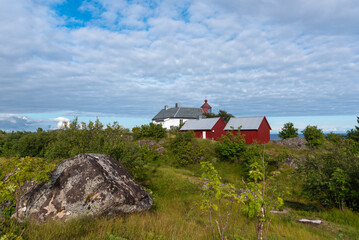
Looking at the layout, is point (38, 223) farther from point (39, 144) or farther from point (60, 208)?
point (39, 144)

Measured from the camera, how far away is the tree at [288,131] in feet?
127

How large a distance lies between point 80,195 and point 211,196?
4301 millimetres

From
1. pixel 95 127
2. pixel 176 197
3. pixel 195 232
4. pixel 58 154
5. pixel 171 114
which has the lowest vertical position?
pixel 176 197

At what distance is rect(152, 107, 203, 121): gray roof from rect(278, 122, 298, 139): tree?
3254 cm

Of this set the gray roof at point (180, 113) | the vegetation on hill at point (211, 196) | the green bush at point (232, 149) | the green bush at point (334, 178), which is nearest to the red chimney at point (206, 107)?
the gray roof at point (180, 113)

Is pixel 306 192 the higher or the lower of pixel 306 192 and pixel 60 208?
the lower

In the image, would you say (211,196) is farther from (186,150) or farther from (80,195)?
(186,150)

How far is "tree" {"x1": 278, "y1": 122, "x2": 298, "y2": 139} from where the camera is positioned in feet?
127

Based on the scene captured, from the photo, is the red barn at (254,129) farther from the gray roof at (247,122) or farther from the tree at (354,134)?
the tree at (354,134)

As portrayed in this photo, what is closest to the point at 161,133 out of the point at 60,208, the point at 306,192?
the point at 306,192

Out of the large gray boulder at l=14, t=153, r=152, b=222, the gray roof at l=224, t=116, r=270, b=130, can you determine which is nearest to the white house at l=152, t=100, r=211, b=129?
the gray roof at l=224, t=116, r=270, b=130

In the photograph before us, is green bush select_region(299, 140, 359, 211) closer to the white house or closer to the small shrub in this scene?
the small shrub

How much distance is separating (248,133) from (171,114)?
35337 mm

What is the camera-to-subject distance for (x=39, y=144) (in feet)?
64.0
